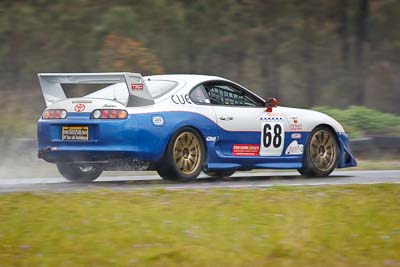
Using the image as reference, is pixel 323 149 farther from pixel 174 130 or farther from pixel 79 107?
pixel 79 107

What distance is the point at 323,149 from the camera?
13.0 m

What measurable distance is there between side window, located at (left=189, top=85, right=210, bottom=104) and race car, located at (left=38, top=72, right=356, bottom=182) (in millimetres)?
15

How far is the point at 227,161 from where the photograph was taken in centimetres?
1186

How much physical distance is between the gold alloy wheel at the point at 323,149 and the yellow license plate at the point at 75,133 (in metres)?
3.37

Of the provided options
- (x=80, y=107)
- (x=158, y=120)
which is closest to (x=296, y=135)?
(x=158, y=120)

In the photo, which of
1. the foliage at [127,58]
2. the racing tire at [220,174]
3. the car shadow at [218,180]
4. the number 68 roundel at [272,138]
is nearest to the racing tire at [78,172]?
the car shadow at [218,180]

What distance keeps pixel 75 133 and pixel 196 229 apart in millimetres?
3881

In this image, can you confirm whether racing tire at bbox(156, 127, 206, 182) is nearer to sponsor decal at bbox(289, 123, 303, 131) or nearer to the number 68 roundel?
the number 68 roundel

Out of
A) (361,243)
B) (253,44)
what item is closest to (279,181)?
(361,243)

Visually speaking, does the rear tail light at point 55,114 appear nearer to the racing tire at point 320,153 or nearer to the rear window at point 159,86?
the rear window at point 159,86

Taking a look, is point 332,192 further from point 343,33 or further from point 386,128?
point 343,33

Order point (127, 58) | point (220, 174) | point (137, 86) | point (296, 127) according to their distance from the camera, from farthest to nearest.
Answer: point (127, 58), point (220, 174), point (296, 127), point (137, 86)

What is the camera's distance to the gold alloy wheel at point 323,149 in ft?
42.2

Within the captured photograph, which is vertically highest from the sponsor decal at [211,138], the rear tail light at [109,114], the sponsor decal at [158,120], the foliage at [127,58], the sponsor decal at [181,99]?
the foliage at [127,58]
